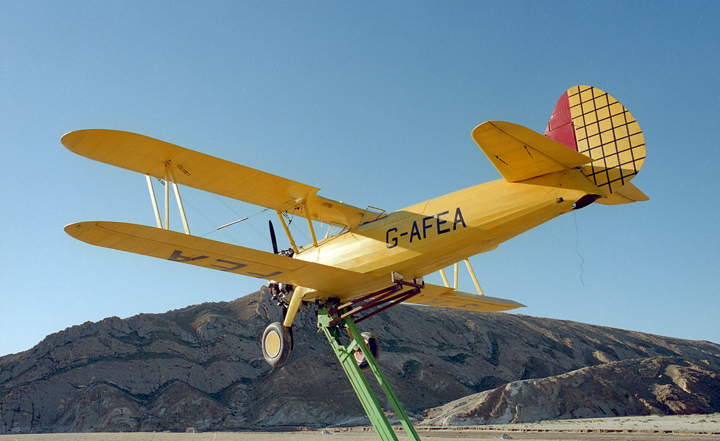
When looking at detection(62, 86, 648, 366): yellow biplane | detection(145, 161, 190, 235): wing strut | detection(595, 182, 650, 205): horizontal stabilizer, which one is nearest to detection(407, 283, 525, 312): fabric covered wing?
detection(62, 86, 648, 366): yellow biplane

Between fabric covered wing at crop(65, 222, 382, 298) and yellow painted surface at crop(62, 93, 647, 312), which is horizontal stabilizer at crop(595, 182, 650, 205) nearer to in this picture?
yellow painted surface at crop(62, 93, 647, 312)

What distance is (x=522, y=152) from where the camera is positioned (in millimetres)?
9406

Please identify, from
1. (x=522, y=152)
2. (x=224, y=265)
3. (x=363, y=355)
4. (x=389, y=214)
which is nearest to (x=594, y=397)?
(x=363, y=355)

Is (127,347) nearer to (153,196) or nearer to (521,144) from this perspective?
(153,196)

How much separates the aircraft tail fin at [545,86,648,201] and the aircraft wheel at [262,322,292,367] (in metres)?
8.49

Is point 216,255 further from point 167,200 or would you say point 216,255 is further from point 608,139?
point 608,139

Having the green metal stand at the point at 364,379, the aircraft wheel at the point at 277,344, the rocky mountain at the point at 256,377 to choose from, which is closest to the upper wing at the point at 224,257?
the green metal stand at the point at 364,379

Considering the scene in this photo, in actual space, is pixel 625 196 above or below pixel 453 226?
below

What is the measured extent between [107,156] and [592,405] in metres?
33.9

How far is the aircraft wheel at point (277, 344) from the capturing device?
41.7 ft

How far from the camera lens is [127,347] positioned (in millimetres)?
41344

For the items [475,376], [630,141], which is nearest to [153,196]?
[630,141]

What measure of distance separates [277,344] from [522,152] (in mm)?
8059

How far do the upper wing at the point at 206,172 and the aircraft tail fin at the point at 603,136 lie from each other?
5.51 metres
